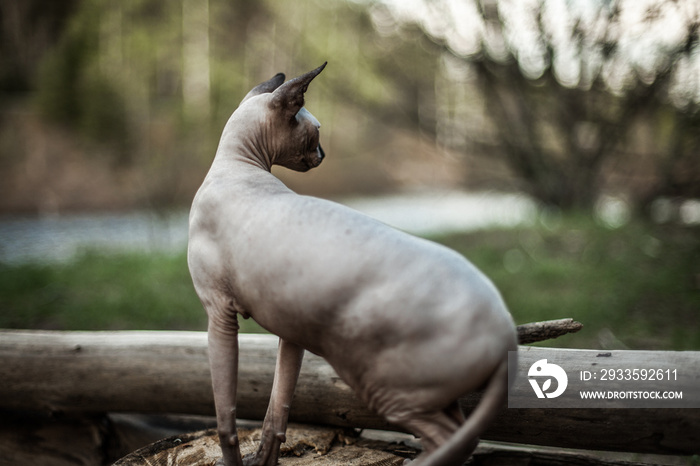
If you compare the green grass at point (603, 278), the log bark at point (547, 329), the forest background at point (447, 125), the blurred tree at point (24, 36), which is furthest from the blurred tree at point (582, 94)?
the blurred tree at point (24, 36)

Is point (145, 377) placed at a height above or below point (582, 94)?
below

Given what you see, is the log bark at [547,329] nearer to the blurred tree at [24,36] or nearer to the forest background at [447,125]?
the forest background at [447,125]

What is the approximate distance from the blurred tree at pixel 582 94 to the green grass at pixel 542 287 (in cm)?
149

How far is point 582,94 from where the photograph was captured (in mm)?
7449

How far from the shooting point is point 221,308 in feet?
5.57

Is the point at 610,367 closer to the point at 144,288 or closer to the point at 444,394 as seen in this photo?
the point at 444,394

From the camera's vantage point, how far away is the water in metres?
7.63

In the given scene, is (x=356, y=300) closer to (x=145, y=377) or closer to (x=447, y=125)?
(x=145, y=377)

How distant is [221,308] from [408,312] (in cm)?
66

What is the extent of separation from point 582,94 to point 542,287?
12.5ft

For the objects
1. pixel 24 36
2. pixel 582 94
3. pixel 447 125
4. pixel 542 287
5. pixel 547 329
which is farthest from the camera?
pixel 24 36

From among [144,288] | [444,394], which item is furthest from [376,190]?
[444,394]

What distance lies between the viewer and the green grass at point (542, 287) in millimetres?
4148

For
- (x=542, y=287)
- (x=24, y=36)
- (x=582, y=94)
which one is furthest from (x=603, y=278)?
(x=24, y=36)
